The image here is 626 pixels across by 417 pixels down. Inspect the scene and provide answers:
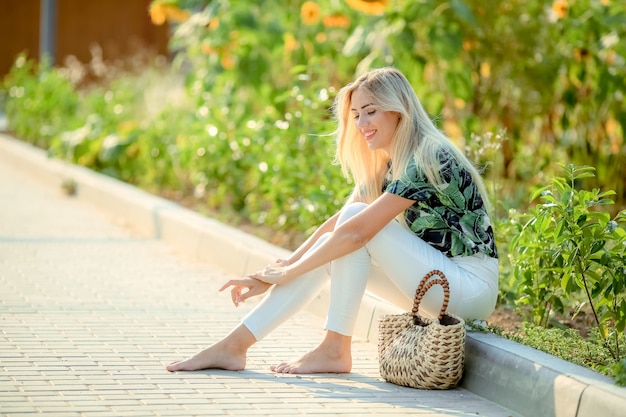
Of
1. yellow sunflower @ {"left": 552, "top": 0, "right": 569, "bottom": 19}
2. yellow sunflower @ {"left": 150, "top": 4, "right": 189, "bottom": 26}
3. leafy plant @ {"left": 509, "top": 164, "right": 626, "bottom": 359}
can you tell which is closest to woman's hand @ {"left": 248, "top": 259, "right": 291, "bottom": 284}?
leafy plant @ {"left": 509, "top": 164, "right": 626, "bottom": 359}

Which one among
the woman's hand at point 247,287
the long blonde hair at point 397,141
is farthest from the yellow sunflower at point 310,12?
the woman's hand at point 247,287

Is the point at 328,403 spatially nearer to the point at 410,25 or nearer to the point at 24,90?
the point at 410,25

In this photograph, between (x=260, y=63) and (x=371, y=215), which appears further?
(x=260, y=63)

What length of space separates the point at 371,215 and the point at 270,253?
2.14 metres

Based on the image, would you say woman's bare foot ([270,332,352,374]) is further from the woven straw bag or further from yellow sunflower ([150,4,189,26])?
yellow sunflower ([150,4,189,26])

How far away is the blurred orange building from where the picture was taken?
20938 mm

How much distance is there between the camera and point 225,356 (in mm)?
4781

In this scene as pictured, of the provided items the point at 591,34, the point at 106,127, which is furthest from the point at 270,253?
the point at 106,127

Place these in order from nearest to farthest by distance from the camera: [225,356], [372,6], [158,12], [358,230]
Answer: [358,230]
[225,356]
[372,6]
[158,12]

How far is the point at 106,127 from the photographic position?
1128 centimetres

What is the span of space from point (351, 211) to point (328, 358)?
0.61 metres

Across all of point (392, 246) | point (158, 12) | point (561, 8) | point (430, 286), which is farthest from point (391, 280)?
point (158, 12)

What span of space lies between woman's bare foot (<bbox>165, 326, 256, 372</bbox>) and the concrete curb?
87 cm

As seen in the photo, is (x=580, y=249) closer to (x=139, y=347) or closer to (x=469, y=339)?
(x=469, y=339)
